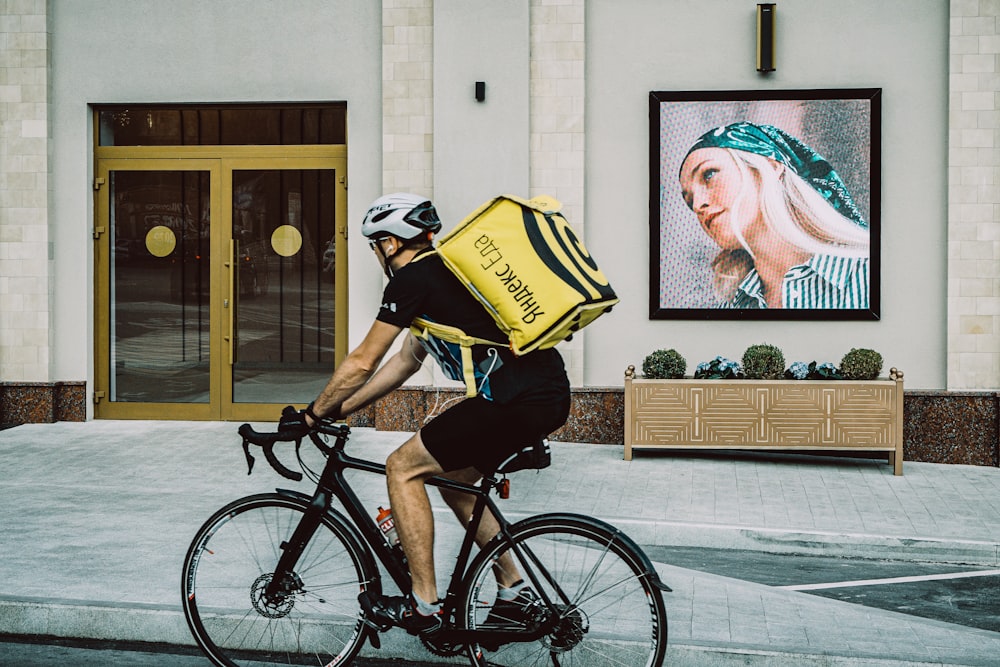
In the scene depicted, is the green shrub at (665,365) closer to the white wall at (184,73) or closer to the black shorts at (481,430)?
the white wall at (184,73)

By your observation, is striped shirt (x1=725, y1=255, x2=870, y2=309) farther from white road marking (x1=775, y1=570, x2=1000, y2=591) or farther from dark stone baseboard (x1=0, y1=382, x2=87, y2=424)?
dark stone baseboard (x1=0, y1=382, x2=87, y2=424)

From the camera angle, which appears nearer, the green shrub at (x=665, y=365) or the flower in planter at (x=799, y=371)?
the flower in planter at (x=799, y=371)

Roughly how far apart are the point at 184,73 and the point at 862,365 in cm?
670

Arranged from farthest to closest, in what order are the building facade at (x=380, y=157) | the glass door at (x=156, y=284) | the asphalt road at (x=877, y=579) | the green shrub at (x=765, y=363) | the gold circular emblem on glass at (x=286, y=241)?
the glass door at (x=156, y=284) < the gold circular emblem on glass at (x=286, y=241) < the building facade at (x=380, y=157) < the green shrub at (x=765, y=363) < the asphalt road at (x=877, y=579)

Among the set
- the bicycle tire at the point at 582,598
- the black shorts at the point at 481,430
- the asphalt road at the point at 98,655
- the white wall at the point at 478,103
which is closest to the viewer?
the bicycle tire at the point at 582,598

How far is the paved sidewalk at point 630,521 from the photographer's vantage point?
207 inches

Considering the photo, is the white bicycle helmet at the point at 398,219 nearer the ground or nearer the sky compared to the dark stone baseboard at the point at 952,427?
nearer the sky

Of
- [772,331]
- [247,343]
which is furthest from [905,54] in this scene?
[247,343]

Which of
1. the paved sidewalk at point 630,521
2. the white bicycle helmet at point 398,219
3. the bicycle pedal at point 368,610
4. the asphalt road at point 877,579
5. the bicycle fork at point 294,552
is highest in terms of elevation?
the white bicycle helmet at point 398,219

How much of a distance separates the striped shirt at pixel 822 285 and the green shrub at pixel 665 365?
40.6 inches

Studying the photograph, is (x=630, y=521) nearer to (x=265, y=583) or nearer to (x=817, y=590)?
(x=817, y=590)

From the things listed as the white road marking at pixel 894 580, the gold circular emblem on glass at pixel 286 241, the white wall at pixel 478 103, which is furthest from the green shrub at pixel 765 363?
the gold circular emblem on glass at pixel 286 241

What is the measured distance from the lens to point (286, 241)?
38.6 feet

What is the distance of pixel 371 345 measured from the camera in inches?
174
